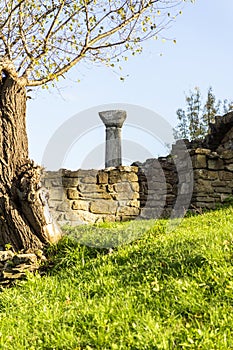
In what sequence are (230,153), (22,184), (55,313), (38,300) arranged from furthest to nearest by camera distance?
(230,153), (22,184), (38,300), (55,313)

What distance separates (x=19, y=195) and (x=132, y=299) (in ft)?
10.7

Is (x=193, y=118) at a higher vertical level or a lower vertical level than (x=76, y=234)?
higher

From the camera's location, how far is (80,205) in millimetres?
9039

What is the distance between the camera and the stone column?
35.5 feet

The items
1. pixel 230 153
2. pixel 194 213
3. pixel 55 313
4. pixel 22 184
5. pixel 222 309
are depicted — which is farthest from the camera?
pixel 230 153

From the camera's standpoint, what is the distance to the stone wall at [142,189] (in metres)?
9.05

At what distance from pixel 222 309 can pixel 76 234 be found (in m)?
3.53

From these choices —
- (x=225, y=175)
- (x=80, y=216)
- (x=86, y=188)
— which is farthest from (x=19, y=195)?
(x=225, y=175)

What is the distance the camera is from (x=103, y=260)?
221 inches

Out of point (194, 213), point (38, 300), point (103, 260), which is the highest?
point (194, 213)

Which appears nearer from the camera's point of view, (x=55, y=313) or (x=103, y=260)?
(x=55, y=313)

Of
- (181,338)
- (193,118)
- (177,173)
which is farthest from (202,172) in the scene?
(193,118)

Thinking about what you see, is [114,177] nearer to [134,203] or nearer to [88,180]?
[88,180]

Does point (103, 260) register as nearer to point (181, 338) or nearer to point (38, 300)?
point (38, 300)
